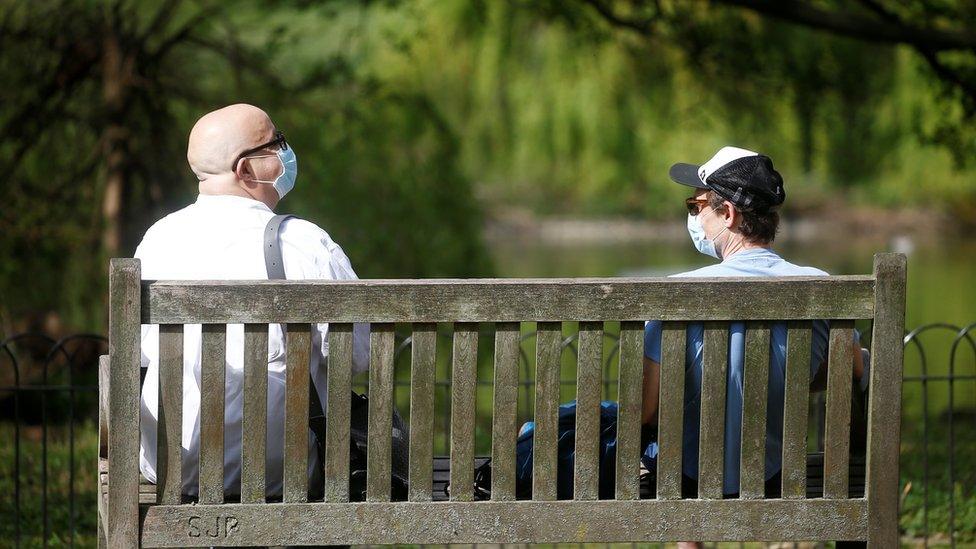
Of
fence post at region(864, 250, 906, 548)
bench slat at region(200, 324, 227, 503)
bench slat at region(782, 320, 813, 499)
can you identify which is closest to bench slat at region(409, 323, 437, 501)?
bench slat at region(200, 324, 227, 503)

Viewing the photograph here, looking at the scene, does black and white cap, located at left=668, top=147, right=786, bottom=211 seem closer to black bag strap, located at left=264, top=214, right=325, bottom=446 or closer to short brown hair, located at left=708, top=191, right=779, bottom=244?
short brown hair, located at left=708, top=191, right=779, bottom=244

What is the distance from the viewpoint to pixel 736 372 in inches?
103

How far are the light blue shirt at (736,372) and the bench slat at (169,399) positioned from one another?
3.20 ft

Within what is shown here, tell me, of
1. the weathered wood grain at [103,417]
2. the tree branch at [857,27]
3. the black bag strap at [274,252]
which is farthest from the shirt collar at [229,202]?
the tree branch at [857,27]

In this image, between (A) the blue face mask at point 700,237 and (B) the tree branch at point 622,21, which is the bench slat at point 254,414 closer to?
(A) the blue face mask at point 700,237

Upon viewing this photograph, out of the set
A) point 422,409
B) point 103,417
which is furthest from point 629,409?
point 103,417

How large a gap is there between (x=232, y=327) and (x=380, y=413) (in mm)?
372

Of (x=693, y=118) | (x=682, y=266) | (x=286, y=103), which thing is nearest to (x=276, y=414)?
(x=286, y=103)

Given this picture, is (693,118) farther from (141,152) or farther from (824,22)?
(141,152)

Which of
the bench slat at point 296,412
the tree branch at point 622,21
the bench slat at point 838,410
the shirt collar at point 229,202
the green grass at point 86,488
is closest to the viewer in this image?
the bench slat at point 296,412

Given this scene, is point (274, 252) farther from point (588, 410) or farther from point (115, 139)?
point (115, 139)

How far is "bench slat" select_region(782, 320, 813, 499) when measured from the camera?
2502 mm

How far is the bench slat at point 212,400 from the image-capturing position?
2381 millimetres

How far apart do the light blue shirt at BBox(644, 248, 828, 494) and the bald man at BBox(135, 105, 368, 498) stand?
71 cm
